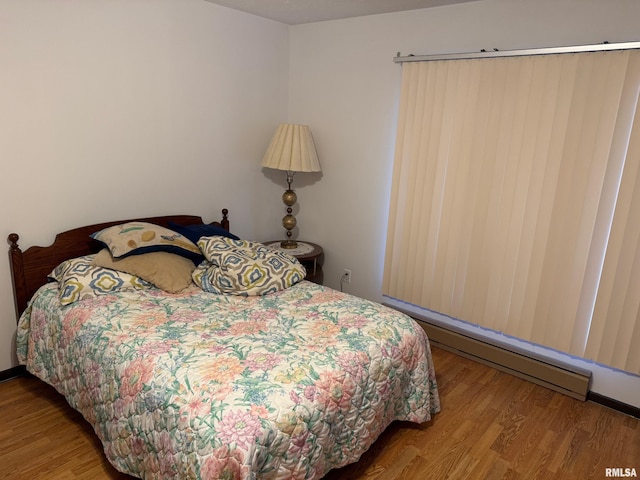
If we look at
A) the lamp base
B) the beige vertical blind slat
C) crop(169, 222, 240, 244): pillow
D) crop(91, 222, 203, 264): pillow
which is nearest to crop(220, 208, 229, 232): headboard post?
crop(169, 222, 240, 244): pillow

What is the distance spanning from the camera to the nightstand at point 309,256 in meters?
3.41

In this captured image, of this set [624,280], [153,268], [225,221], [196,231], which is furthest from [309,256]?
[624,280]

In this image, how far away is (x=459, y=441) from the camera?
7.45 feet

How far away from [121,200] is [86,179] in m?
0.24

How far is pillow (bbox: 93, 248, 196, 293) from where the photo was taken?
2.51 m

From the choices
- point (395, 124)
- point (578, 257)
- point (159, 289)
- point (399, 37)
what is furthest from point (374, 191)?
point (159, 289)

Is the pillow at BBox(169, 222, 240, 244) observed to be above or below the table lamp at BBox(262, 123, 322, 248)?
below

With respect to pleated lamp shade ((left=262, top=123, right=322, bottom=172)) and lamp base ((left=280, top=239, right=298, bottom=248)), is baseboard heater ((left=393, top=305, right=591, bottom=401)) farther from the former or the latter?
pleated lamp shade ((left=262, top=123, right=322, bottom=172))

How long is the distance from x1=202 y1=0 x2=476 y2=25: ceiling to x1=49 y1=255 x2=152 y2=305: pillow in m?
1.87

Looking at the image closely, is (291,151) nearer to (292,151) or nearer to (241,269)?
(292,151)

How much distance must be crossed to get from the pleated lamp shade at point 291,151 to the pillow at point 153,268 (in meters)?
1.14

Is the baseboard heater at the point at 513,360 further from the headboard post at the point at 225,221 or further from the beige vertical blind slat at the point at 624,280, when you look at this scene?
the headboard post at the point at 225,221

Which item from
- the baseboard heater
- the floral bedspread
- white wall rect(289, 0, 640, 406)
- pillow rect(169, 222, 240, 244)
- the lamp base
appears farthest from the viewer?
the lamp base

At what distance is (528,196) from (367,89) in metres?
1.36
